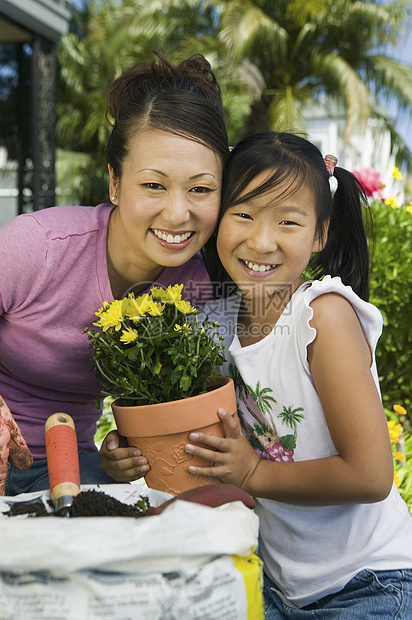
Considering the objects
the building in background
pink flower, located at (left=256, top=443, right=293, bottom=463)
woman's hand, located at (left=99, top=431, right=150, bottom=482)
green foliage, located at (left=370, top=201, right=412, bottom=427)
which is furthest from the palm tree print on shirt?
the building in background

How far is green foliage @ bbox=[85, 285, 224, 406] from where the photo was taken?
1363 mm

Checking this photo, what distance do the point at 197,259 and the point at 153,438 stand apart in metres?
Answer: 0.82

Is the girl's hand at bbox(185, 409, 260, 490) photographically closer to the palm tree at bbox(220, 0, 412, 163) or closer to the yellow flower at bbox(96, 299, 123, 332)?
the yellow flower at bbox(96, 299, 123, 332)

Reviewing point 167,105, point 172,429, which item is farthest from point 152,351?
point 167,105

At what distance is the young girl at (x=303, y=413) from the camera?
4.45 feet

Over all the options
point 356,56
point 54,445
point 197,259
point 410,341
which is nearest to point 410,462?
point 410,341

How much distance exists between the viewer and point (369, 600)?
1369 millimetres

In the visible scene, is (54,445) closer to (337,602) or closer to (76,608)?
(76,608)

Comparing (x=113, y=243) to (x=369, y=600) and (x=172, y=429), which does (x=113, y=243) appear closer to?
(x=172, y=429)

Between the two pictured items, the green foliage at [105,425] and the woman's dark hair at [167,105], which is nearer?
the woman's dark hair at [167,105]

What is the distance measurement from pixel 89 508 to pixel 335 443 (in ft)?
2.01

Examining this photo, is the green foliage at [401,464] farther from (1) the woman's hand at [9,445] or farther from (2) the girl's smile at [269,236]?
(1) the woman's hand at [9,445]

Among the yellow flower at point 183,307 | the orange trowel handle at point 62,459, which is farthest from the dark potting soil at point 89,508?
the yellow flower at point 183,307

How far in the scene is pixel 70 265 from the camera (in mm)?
1797
